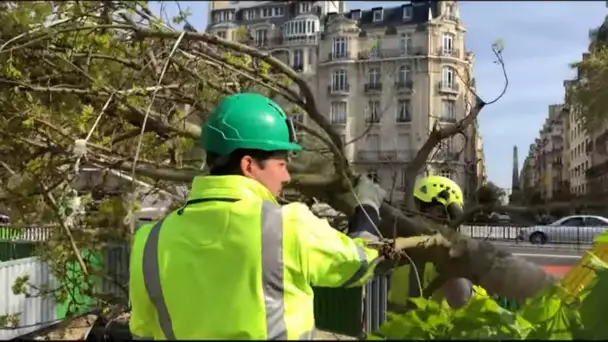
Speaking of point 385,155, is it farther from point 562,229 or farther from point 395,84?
point 562,229

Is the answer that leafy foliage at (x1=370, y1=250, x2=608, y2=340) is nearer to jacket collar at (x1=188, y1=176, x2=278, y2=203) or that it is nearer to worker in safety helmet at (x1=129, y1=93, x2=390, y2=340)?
worker in safety helmet at (x1=129, y1=93, x2=390, y2=340)

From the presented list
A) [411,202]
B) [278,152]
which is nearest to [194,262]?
[278,152]

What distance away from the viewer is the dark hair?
93.4 inches

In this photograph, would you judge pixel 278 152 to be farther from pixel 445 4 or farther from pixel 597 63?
pixel 445 4

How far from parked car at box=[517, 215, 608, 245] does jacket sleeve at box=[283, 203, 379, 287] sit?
58.3 inches

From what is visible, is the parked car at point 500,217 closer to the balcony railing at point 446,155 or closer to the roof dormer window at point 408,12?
the balcony railing at point 446,155

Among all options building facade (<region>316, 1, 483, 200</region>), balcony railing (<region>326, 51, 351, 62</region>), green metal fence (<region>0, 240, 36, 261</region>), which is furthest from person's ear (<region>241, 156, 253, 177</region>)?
green metal fence (<region>0, 240, 36, 261</region>)

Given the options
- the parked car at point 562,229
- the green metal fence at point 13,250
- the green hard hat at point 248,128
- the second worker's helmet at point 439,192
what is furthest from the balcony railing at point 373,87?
the green metal fence at point 13,250

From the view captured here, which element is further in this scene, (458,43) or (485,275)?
(458,43)

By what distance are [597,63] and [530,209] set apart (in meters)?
0.86

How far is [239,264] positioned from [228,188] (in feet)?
0.81

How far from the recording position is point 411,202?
4215 mm

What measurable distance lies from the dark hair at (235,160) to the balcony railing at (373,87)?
2255 mm

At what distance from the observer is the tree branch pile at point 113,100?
4.77 m
